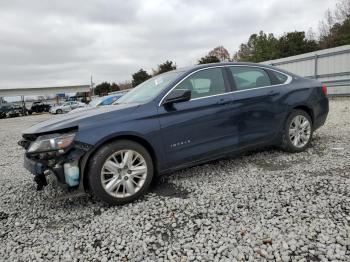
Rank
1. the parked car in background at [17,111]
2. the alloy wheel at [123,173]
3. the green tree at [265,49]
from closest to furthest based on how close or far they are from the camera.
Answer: the alloy wheel at [123,173] → the green tree at [265,49] → the parked car in background at [17,111]

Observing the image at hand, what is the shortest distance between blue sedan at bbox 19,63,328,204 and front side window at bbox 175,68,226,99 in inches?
0.5

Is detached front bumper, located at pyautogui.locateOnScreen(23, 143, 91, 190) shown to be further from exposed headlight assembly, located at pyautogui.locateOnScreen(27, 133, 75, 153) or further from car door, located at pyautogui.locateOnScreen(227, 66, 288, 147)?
car door, located at pyautogui.locateOnScreen(227, 66, 288, 147)

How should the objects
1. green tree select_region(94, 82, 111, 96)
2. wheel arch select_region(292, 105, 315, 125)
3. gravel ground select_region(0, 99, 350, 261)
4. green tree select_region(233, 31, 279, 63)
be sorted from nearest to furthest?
gravel ground select_region(0, 99, 350, 261) → wheel arch select_region(292, 105, 315, 125) → green tree select_region(233, 31, 279, 63) → green tree select_region(94, 82, 111, 96)

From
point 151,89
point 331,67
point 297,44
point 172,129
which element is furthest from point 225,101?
point 297,44

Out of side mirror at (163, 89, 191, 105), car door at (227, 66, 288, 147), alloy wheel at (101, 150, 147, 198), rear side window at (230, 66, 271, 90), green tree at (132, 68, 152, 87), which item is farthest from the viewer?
green tree at (132, 68, 152, 87)

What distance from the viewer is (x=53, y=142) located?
3104mm

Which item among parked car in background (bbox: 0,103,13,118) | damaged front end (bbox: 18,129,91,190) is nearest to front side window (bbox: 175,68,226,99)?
damaged front end (bbox: 18,129,91,190)

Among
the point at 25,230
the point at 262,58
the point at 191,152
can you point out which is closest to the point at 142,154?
the point at 191,152

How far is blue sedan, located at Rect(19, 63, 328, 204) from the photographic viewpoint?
A: 316 cm

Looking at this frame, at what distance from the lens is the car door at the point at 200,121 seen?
11.9 feet

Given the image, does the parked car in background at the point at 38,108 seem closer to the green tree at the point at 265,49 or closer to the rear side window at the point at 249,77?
the green tree at the point at 265,49

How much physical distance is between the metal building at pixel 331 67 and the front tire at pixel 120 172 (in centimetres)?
1314

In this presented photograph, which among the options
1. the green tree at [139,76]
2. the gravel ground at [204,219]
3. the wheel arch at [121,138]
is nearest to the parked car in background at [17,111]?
the green tree at [139,76]

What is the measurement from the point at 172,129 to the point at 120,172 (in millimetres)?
808
